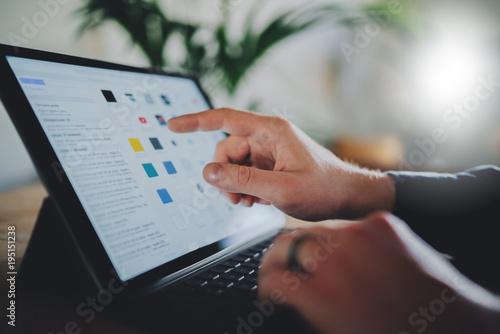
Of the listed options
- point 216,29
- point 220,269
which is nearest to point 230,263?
point 220,269

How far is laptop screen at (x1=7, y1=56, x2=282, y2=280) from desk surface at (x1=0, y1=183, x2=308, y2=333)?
7 centimetres

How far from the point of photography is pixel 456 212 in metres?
0.57

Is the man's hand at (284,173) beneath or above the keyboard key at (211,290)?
above

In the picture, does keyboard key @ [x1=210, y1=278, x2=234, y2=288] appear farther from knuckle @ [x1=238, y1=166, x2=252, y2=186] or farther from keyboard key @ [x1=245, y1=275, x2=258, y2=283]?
knuckle @ [x1=238, y1=166, x2=252, y2=186]

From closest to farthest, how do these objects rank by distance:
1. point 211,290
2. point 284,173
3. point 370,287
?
point 370,287 < point 211,290 < point 284,173

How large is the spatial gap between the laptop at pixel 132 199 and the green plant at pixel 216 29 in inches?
24.9
